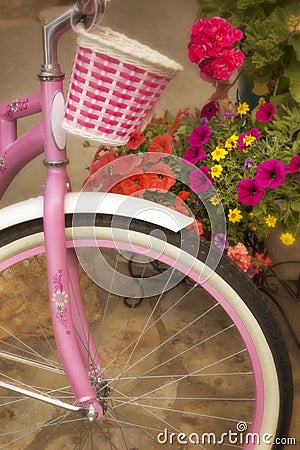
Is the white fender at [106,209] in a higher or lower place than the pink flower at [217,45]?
lower

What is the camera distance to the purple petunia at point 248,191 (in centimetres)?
147

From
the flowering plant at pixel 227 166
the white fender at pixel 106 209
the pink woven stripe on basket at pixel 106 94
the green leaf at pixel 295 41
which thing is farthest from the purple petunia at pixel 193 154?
the pink woven stripe on basket at pixel 106 94

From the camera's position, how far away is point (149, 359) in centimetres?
190

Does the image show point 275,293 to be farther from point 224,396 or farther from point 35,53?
point 35,53

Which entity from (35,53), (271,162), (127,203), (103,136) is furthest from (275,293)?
(35,53)

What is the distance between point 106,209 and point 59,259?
14 cm

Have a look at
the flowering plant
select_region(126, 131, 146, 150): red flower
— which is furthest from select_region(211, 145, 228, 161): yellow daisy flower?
select_region(126, 131, 146, 150): red flower

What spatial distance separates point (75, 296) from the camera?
1.34 meters

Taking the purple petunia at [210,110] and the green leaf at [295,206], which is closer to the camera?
the green leaf at [295,206]

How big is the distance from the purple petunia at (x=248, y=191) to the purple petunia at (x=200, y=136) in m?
0.19

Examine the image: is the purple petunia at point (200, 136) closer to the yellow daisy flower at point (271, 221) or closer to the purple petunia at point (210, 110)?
the purple petunia at point (210, 110)

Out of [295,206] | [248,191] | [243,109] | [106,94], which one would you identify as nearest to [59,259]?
[106,94]

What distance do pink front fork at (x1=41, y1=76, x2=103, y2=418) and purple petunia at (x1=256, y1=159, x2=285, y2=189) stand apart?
519 mm

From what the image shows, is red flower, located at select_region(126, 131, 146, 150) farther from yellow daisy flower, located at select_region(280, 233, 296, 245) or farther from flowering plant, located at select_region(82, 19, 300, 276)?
yellow daisy flower, located at select_region(280, 233, 296, 245)
